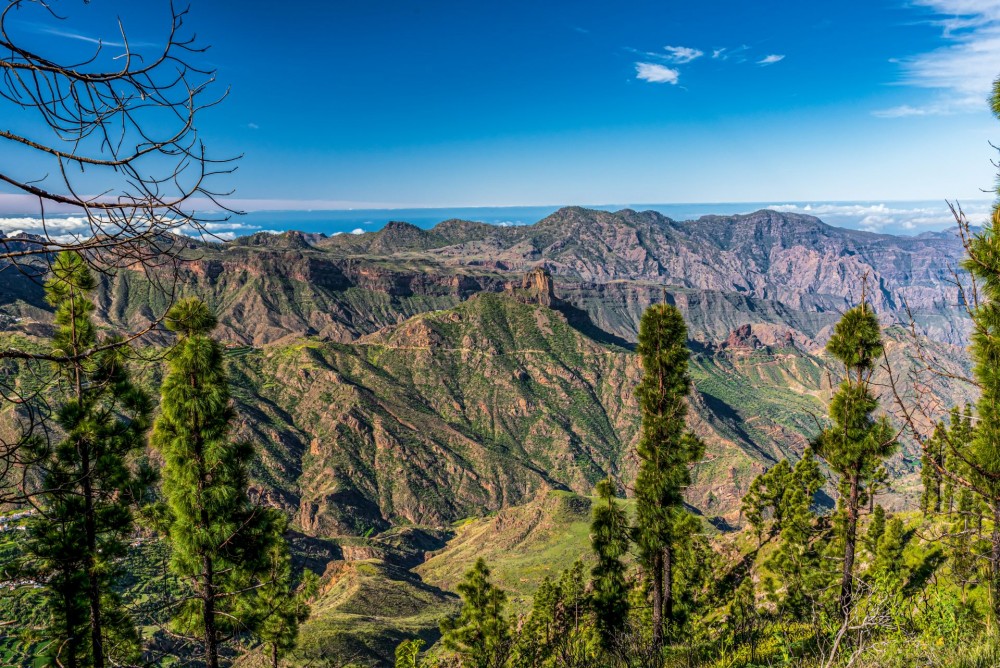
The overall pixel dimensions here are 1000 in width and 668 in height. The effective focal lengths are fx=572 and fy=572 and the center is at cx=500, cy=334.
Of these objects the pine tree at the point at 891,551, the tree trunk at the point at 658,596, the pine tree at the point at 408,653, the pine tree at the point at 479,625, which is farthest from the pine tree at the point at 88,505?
the pine tree at the point at 891,551

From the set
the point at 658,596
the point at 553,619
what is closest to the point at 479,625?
the point at 553,619

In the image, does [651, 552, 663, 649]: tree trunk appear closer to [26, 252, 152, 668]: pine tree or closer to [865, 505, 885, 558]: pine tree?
[865, 505, 885, 558]: pine tree

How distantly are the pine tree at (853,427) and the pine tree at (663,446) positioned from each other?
5.82 m

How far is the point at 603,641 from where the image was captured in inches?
1244

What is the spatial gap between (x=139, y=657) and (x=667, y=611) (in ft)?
70.4

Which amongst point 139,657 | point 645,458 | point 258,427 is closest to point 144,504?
point 139,657

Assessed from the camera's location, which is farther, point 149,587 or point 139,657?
point 149,587

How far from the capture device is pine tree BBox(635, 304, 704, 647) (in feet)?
87.0

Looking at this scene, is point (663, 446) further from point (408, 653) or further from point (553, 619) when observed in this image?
point (553, 619)

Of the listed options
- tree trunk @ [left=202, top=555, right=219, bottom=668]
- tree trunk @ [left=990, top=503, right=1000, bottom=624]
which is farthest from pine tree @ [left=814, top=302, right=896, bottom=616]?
tree trunk @ [left=202, top=555, right=219, bottom=668]

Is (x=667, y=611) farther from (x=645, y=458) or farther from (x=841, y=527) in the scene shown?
(x=841, y=527)

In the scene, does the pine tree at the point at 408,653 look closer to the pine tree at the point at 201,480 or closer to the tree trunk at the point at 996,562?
the pine tree at the point at 201,480

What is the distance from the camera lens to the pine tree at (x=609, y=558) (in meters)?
33.8

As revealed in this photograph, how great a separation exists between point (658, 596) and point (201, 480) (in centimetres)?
1963
